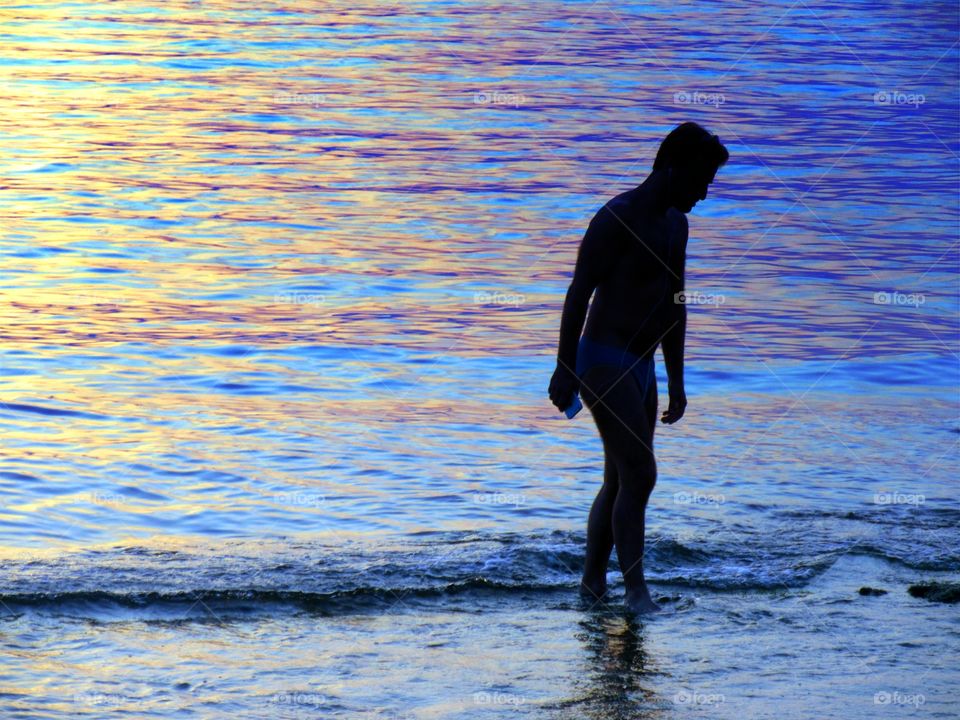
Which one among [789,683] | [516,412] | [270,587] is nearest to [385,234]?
[516,412]

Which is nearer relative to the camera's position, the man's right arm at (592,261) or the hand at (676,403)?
the man's right arm at (592,261)

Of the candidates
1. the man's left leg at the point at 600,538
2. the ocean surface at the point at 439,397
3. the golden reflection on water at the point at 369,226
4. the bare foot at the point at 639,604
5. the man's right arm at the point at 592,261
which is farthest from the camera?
the golden reflection on water at the point at 369,226

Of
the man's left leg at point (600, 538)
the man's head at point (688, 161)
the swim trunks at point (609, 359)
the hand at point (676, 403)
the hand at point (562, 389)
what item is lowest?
the man's left leg at point (600, 538)

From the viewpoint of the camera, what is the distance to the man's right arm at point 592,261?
17.0 ft

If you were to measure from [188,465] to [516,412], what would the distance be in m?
1.92

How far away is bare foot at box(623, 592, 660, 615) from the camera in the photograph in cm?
533

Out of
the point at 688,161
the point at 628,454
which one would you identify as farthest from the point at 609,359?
the point at 688,161

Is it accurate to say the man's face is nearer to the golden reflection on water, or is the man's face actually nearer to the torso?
the torso

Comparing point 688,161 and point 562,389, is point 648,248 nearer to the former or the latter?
point 688,161


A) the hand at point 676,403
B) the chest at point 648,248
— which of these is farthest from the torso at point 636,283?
the hand at point 676,403

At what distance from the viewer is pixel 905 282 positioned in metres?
11.6

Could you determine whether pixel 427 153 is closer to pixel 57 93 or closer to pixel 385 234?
pixel 385 234

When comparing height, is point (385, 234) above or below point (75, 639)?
above

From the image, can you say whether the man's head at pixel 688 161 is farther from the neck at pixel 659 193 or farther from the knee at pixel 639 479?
the knee at pixel 639 479
